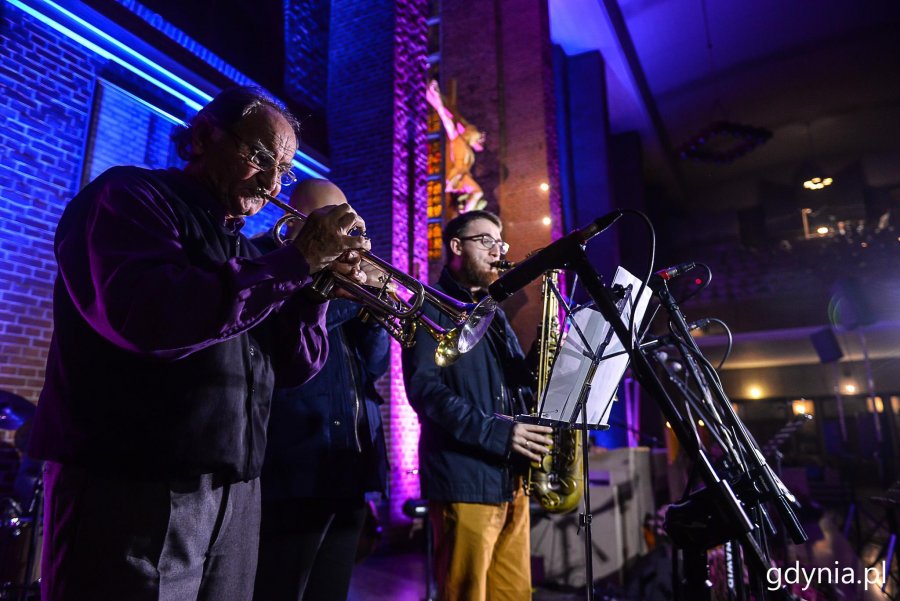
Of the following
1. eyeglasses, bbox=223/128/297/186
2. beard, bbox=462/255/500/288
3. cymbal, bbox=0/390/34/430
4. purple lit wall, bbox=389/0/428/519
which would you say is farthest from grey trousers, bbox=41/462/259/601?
purple lit wall, bbox=389/0/428/519

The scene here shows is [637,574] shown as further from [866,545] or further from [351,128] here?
[351,128]

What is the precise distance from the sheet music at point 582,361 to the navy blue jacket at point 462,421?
52cm

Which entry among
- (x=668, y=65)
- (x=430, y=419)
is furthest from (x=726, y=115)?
(x=430, y=419)

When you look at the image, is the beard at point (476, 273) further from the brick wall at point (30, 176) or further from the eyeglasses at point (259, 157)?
the brick wall at point (30, 176)

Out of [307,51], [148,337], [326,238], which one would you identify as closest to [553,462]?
[326,238]

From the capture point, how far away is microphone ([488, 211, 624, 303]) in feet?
6.51

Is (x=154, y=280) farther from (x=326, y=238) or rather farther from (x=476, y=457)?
(x=476, y=457)

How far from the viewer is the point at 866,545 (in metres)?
8.66

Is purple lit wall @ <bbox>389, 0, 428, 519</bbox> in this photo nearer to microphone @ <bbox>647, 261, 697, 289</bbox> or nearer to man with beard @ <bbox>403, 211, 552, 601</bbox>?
man with beard @ <bbox>403, 211, 552, 601</bbox>

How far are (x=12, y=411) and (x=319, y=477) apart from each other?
3247 millimetres

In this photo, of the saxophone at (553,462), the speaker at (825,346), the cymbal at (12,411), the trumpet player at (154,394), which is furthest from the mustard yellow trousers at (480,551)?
the speaker at (825,346)

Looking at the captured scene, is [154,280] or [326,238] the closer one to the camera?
[154,280]

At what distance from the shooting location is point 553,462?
142 inches

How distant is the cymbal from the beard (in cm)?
347
